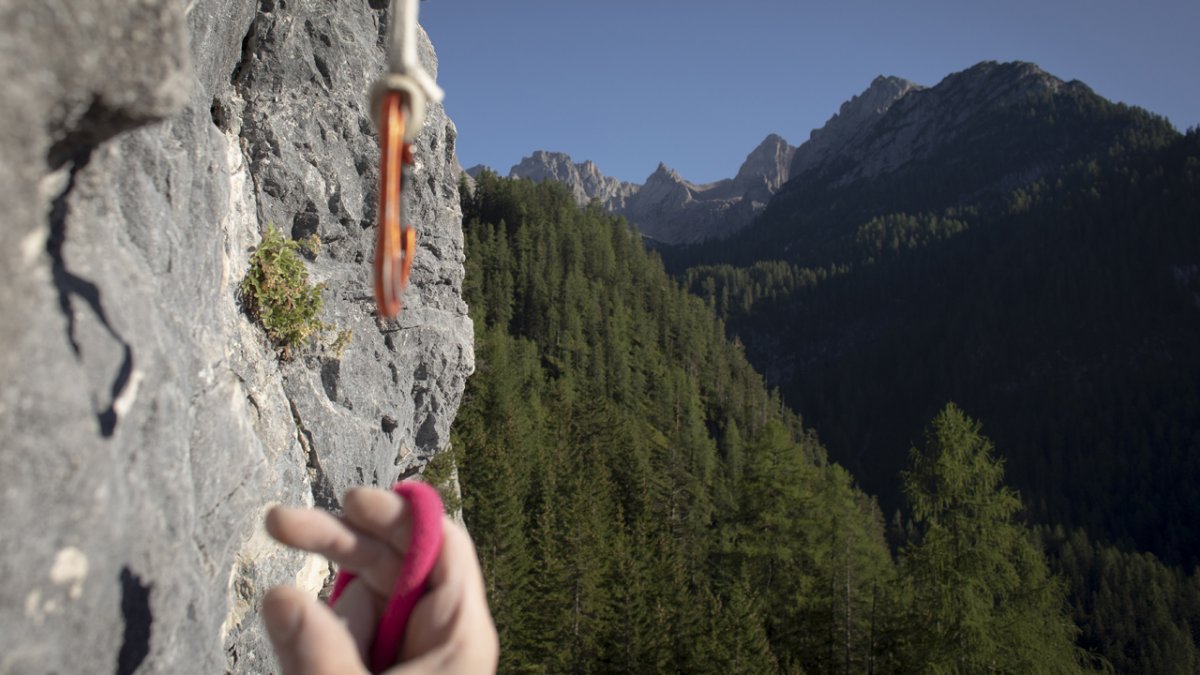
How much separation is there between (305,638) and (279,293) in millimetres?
5188

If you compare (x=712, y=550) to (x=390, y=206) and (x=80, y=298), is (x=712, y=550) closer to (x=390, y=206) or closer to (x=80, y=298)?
(x=390, y=206)

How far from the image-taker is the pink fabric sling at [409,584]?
2176 mm

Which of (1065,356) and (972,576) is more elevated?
(1065,356)

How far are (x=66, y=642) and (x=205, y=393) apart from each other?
2199mm

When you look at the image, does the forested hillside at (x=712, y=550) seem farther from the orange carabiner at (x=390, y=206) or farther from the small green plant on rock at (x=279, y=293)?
the orange carabiner at (x=390, y=206)

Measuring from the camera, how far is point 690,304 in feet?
312

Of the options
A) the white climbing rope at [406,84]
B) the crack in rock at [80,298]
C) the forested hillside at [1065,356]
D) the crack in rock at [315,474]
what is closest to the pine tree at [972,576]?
the crack in rock at [315,474]

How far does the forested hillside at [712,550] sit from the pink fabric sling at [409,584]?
17401mm

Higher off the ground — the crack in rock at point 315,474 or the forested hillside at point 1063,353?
the forested hillside at point 1063,353

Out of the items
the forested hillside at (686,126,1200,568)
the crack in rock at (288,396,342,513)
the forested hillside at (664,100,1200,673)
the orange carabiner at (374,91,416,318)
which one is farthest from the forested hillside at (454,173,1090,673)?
the forested hillside at (686,126,1200,568)

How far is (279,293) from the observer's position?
21.4 ft

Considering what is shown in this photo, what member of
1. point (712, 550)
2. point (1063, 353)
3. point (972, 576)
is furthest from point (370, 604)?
point (1063, 353)

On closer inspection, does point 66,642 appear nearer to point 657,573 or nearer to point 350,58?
point 350,58

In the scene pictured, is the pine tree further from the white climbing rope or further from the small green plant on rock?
the white climbing rope
